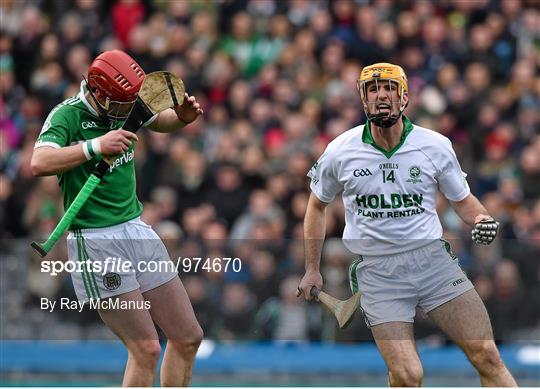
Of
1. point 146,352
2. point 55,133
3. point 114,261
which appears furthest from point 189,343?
point 55,133

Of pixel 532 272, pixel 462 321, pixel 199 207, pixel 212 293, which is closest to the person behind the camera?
pixel 462 321

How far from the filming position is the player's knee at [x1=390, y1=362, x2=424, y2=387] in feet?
27.8

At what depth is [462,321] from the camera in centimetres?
862

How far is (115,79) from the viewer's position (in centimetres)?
848

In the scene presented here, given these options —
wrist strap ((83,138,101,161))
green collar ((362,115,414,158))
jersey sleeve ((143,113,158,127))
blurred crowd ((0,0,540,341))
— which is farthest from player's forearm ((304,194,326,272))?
blurred crowd ((0,0,540,341))

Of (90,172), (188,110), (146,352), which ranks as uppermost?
(188,110)

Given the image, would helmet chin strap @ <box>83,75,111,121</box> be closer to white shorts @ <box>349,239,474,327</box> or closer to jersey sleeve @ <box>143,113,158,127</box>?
jersey sleeve @ <box>143,113,158,127</box>

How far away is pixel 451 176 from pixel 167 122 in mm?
1809

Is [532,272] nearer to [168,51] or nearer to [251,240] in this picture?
[251,240]

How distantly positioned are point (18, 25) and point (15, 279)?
16.5 feet

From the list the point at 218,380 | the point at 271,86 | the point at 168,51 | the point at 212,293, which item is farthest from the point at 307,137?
the point at 212,293

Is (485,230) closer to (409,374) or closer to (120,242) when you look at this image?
(409,374)

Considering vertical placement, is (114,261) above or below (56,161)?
below

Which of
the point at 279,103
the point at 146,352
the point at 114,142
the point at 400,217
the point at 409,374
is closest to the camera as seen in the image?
the point at 114,142
